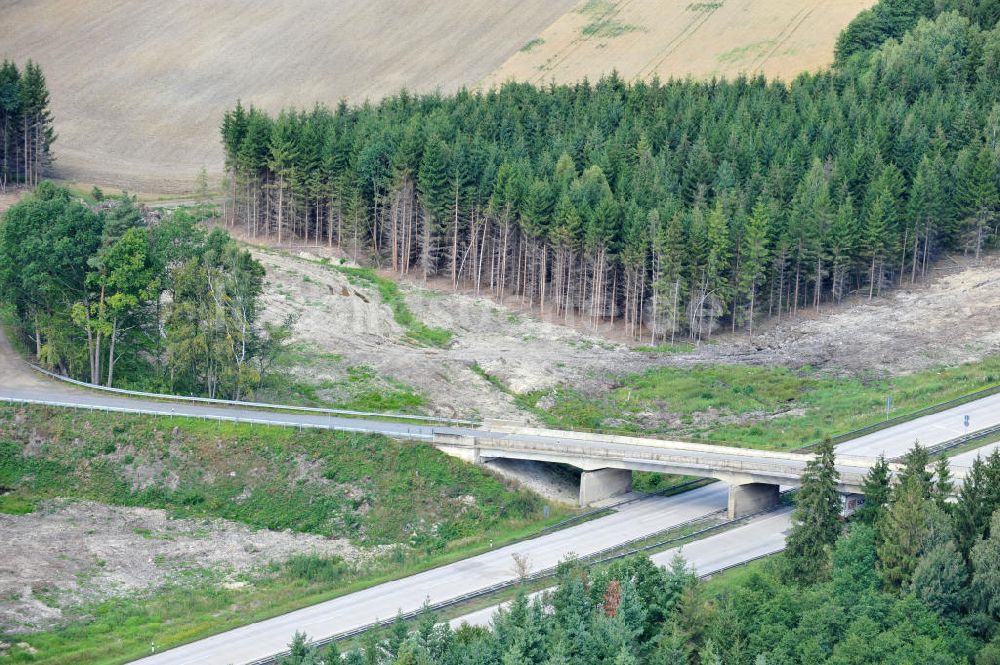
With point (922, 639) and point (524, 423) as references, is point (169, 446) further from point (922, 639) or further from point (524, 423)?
point (922, 639)

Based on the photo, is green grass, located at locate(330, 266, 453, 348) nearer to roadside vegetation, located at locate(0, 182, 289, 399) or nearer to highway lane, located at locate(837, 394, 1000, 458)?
roadside vegetation, located at locate(0, 182, 289, 399)

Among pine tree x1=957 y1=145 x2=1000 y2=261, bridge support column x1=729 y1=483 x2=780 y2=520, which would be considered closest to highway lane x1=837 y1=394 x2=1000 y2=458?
bridge support column x1=729 y1=483 x2=780 y2=520

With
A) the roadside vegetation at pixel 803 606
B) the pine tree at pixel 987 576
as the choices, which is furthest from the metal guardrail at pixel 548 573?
the pine tree at pixel 987 576

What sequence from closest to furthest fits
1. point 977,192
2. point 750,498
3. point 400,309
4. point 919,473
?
point 919,473 < point 750,498 < point 400,309 < point 977,192

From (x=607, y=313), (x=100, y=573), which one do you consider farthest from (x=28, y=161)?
(x=100, y=573)

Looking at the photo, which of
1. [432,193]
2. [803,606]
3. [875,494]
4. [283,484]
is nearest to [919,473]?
[875,494]

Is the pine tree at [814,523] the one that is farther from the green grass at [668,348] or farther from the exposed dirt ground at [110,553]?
the green grass at [668,348]

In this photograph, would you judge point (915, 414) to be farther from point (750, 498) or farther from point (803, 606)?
point (803, 606)

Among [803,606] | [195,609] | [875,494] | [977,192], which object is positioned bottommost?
[195,609]
